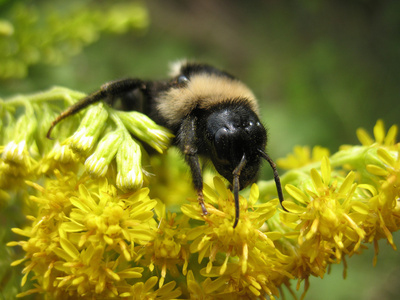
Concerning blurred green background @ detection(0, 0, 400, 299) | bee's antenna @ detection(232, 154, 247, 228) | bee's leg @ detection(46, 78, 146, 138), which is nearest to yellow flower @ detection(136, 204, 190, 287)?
bee's antenna @ detection(232, 154, 247, 228)

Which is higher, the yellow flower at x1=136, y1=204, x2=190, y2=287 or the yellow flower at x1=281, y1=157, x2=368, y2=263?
the yellow flower at x1=281, y1=157, x2=368, y2=263

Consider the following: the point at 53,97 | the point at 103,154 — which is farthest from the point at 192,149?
the point at 53,97

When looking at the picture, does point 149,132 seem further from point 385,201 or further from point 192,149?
point 385,201

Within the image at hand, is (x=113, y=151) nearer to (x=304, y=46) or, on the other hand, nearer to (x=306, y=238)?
(x=306, y=238)

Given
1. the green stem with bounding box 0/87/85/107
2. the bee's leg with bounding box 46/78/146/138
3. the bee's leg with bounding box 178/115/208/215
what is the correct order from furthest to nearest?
1. the green stem with bounding box 0/87/85/107
2. the bee's leg with bounding box 46/78/146/138
3. the bee's leg with bounding box 178/115/208/215

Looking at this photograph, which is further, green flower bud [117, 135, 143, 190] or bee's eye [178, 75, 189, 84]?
bee's eye [178, 75, 189, 84]

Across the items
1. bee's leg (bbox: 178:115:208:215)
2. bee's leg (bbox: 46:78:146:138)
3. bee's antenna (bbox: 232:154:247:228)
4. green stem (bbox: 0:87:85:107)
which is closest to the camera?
bee's antenna (bbox: 232:154:247:228)

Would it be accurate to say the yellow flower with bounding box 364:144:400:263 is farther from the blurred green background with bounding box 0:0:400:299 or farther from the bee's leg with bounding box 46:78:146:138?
the bee's leg with bounding box 46:78:146:138
